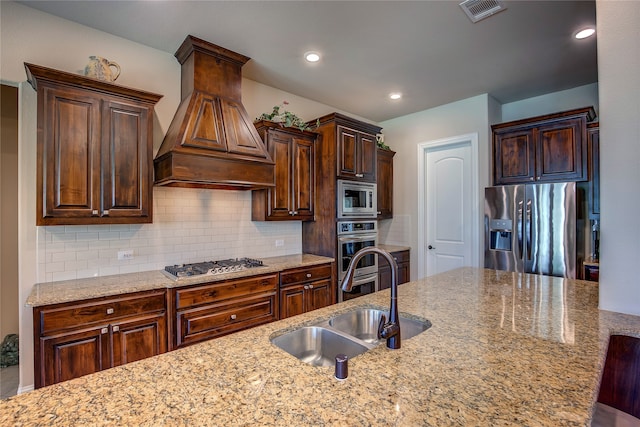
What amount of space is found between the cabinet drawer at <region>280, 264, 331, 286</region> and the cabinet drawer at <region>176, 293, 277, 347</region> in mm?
201

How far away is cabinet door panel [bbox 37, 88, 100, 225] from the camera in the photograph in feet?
6.86

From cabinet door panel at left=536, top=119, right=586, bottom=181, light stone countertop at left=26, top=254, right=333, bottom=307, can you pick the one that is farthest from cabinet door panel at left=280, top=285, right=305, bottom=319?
cabinet door panel at left=536, top=119, right=586, bottom=181

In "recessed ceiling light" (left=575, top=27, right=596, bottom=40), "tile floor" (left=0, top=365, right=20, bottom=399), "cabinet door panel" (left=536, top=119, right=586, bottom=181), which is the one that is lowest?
"tile floor" (left=0, top=365, right=20, bottom=399)

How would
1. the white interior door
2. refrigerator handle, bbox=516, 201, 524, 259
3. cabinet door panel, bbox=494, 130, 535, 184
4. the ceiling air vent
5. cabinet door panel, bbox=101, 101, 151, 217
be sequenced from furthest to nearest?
the white interior door, cabinet door panel, bbox=494, 130, 535, 184, refrigerator handle, bbox=516, 201, 524, 259, cabinet door panel, bbox=101, 101, 151, 217, the ceiling air vent

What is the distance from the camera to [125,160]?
7.88ft

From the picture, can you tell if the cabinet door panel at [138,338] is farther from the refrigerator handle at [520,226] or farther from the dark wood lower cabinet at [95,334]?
the refrigerator handle at [520,226]

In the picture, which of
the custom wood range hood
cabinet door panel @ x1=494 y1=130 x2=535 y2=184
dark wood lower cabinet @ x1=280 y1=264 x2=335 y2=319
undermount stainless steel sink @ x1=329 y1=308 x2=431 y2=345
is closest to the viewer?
undermount stainless steel sink @ x1=329 y1=308 x2=431 y2=345

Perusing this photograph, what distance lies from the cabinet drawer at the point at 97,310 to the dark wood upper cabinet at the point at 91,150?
1.97 ft

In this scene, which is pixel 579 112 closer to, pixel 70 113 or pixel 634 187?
pixel 634 187

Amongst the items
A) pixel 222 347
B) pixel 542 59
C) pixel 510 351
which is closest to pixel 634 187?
pixel 510 351

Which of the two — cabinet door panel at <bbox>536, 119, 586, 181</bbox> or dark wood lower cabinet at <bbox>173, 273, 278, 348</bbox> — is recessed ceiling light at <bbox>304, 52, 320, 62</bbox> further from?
cabinet door panel at <bbox>536, 119, 586, 181</bbox>

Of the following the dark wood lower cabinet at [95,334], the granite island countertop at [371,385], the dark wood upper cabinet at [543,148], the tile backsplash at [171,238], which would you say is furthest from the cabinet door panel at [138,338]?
the dark wood upper cabinet at [543,148]

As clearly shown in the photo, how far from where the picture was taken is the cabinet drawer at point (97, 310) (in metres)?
1.91

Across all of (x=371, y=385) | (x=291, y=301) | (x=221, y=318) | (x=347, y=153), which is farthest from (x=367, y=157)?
(x=371, y=385)
